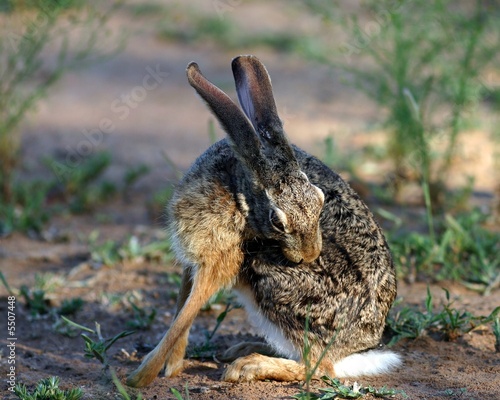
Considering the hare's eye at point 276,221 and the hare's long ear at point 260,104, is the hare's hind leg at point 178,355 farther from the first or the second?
the hare's long ear at point 260,104

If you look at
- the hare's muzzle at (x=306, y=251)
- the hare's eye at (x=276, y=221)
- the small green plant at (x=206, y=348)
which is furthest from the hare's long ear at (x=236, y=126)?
the small green plant at (x=206, y=348)

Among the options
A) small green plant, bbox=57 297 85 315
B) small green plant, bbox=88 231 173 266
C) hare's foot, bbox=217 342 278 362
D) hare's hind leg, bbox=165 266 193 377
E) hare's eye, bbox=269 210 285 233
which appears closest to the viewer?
hare's eye, bbox=269 210 285 233

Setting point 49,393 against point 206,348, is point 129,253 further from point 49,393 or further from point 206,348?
point 49,393

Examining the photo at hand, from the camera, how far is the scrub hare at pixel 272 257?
12.7 feet

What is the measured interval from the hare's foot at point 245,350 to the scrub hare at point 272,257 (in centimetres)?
26

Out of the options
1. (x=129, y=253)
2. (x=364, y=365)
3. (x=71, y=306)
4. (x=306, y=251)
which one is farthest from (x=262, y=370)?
(x=129, y=253)

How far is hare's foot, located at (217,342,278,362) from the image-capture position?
14.2ft

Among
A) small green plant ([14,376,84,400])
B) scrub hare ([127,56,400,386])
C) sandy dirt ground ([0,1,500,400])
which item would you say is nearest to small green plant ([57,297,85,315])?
sandy dirt ground ([0,1,500,400])

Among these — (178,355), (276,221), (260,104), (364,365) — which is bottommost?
(178,355)

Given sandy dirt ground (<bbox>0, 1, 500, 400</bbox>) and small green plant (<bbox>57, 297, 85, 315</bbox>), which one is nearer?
sandy dirt ground (<bbox>0, 1, 500, 400</bbox>)

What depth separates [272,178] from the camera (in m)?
3.82

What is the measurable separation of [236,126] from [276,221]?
0.53 metres

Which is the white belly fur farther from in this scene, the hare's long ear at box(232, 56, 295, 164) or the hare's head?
the hare's long ear at box(232, 56, 295, 164)

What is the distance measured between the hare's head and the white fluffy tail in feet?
2.07
